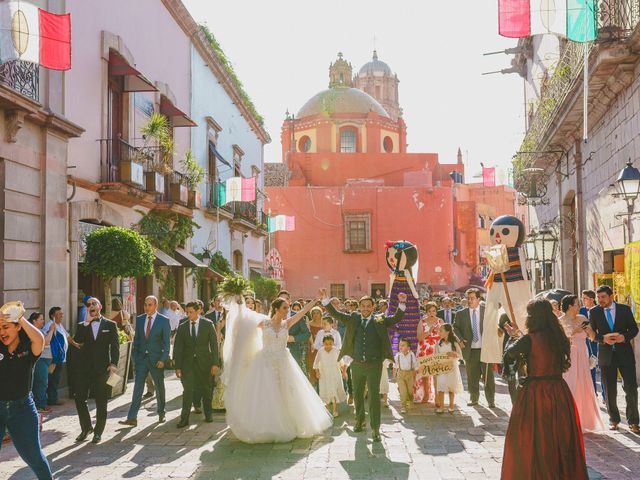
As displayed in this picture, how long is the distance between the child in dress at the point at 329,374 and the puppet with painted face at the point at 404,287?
1.05 metres

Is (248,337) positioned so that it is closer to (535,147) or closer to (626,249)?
(626,249)

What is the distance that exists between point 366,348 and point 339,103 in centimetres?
4165

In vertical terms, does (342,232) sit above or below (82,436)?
above

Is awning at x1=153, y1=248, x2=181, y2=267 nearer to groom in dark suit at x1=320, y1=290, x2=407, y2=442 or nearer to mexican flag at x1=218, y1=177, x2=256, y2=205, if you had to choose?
mexican flag at x1=218, y1=177, x2=256, y2=205

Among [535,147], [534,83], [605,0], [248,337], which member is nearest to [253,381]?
[248,337]

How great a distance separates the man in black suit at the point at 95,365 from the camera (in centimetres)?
816

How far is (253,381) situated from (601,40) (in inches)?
295

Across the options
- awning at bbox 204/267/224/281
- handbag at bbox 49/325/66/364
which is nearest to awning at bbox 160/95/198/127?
awning at bbox 204/267/224/281

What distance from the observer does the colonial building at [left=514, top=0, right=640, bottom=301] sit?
37.6 feet

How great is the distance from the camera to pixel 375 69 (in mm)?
69312

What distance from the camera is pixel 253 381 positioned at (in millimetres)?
8117

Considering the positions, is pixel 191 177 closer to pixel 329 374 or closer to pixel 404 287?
pixel 404 287

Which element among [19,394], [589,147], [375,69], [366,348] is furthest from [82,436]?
[375,69]

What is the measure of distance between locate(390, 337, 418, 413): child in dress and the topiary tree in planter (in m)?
4.98
